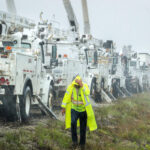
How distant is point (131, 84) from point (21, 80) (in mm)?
20527

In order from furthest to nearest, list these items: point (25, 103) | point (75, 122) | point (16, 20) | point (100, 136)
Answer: point (16, 20) < point (25, 103) < point (100, 136) < point (75, 122)

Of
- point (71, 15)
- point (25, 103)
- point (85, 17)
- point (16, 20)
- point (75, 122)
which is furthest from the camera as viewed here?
point (85, 17)

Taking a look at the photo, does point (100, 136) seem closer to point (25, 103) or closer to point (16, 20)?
point (25, 103)

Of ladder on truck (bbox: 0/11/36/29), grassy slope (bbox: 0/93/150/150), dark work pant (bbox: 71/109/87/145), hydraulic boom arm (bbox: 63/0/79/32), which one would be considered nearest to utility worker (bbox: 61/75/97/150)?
dark work pant (bbox: 71/109/87/145)

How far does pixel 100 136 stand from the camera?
32.7 ft

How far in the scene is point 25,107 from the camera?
1076 centimetres

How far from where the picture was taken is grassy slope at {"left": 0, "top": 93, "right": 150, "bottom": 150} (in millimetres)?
7408

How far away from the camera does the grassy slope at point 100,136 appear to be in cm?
741

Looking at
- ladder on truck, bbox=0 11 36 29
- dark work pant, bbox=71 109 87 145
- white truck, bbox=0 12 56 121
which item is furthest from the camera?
ladder on truck, bbox=0 11 36 29

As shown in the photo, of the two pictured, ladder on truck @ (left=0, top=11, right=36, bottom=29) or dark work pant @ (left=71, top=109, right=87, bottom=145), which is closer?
dark work pant @ (left=71, top=109, right=87, bottom=145)

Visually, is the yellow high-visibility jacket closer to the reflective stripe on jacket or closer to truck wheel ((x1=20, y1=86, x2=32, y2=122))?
the reflective stripe on jacket

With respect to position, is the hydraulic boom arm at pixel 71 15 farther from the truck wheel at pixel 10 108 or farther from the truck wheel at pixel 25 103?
the truck wheel at pixel 10 108

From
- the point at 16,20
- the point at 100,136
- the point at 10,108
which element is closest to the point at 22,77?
the point at 10,108

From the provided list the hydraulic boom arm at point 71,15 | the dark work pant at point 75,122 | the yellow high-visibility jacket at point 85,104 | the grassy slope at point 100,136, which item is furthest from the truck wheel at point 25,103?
the hydraulic boom arm at point 71,15
